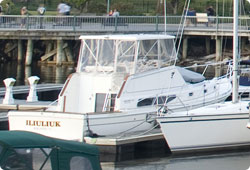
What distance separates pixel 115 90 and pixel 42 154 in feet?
31.0

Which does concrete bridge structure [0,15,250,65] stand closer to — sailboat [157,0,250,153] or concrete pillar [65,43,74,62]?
concrete pillar [65,43,74,62]

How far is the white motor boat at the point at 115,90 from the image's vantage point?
1969 cm

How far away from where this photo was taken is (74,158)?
497 inches

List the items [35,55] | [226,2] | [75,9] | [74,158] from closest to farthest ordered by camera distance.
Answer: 1. [74,158]
2. [35,55]
3. [226,2]
4. [75,9]

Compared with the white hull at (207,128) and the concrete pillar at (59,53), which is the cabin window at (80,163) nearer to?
the white hull at (207,128)

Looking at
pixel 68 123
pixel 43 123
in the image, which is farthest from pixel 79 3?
pixel 68 123

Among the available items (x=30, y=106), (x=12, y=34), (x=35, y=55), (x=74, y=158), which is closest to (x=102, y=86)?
(x=30, y=106)

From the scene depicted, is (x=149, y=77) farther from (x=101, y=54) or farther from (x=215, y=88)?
(x=215, y=88)

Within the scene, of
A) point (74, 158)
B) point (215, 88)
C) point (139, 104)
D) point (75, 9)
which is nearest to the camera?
point (74, 158)

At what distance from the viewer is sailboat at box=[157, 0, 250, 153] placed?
2019cm

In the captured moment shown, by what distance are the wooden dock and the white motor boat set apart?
0.35 metres

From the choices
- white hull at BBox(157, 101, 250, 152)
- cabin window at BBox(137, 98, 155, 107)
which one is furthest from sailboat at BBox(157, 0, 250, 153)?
cabin window at BBox(137, 98, 155, 107)

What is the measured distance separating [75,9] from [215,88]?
128 feet

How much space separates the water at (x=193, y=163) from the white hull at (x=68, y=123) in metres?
0.99
